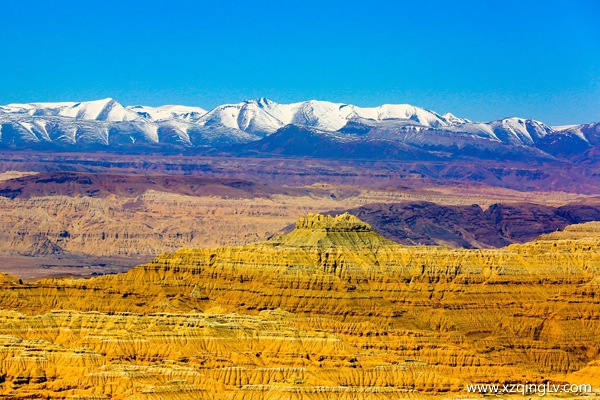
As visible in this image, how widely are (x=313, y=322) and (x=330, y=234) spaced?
2621 centimetres

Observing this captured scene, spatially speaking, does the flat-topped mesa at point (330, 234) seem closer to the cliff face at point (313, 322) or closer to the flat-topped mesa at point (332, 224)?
the flat-topped mesa at point (332, 224)

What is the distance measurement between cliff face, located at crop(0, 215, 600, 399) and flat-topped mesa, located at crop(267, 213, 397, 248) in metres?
0.22

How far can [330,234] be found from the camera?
531ft

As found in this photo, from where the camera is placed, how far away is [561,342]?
146 metres

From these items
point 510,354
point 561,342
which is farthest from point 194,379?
point 561,342

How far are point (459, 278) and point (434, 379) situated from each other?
5107 cm

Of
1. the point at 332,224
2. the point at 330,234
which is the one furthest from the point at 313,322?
the point at 332,224

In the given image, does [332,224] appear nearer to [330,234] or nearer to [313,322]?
[330,234]

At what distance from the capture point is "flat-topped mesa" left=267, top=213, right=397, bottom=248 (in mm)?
160500

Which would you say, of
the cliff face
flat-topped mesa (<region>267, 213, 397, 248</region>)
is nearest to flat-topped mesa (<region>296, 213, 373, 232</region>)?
flat-topped mesa (<region>267, 213, 397, 248</region>)

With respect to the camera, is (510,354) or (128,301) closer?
(510,354)

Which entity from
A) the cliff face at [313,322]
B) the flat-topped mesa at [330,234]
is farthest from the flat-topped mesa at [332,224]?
the cliff face at [313,322]

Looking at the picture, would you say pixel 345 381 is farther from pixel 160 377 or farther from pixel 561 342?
pixel 561 342

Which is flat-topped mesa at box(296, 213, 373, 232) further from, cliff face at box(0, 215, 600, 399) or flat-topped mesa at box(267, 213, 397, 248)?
cliff face at box(0, 215, 600, 399)
